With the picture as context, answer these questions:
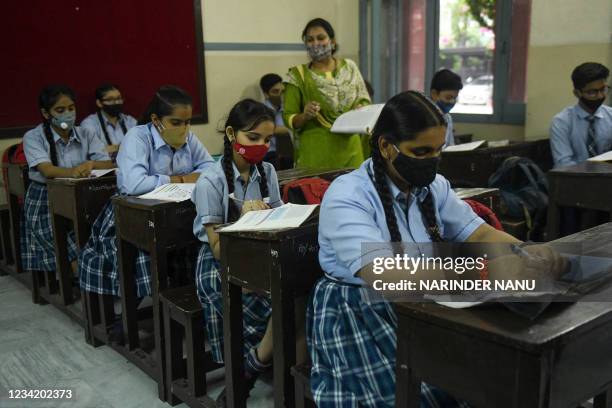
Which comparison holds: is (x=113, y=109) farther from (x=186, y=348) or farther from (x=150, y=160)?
(x=186, y=348)

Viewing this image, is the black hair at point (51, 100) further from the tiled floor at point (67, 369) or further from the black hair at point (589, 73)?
the black hair at point (589, 73)

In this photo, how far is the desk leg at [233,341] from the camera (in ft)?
6.15

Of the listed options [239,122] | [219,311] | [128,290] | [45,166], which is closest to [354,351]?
[219,311]

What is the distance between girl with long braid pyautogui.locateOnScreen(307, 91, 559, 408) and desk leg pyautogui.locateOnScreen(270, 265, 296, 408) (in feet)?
0.28

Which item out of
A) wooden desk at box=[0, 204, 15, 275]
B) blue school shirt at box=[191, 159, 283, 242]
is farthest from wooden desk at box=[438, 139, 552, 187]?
wooden desk at box=[0, 204, 15, 275]

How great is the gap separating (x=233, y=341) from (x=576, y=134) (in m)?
2.77

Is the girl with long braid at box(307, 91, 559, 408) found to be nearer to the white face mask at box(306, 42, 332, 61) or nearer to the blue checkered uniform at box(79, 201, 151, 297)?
the blue checkered uniform at box(79, 201, 151, 297)

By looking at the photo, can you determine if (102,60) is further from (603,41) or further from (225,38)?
(603,41)

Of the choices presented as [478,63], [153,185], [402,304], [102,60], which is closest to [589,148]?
[478,63]

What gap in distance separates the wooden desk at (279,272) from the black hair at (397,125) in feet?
0.89

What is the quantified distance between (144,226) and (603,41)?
3665 millimetres

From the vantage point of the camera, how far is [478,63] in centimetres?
539

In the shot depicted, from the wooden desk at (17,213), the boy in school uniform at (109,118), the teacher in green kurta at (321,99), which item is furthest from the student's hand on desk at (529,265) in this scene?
the boy in school uniform at (109,118)

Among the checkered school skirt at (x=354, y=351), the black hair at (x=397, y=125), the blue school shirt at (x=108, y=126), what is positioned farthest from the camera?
the blue school shirt at (x=108, y=126)
